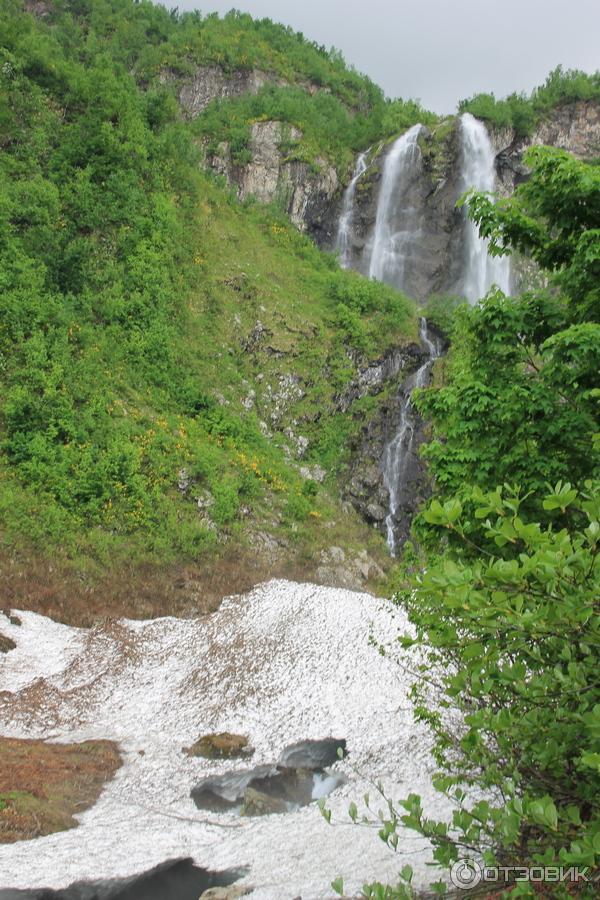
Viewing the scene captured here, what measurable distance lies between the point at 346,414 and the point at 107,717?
17.8 meters

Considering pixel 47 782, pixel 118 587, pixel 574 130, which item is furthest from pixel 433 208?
pixel 47 782

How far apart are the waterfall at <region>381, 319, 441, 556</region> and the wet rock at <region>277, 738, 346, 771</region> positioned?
13348mm

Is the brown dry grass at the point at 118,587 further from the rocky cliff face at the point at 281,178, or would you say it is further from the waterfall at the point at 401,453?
the rocky cliff face at the point at 281,178

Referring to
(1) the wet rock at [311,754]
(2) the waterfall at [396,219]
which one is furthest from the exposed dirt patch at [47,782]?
(2) the waterfall at [396,219]

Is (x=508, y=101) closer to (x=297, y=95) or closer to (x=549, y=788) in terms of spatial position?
(x=297, y=95)

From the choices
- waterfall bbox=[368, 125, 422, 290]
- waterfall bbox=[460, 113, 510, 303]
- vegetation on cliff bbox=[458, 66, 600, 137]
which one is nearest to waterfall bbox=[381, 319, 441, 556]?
waterfall bbox=[460, 113, 510, 303]

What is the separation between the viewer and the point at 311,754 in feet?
34.2

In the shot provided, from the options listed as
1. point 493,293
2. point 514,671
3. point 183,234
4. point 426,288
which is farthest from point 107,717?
point 426,288

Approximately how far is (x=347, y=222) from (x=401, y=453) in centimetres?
1826

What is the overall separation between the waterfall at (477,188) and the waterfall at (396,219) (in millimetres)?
3032

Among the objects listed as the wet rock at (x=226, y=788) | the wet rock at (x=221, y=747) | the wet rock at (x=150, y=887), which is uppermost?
the wet rock at (x=221, y=747)

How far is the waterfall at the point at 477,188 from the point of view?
35375mm

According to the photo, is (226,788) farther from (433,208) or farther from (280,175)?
(280,175)

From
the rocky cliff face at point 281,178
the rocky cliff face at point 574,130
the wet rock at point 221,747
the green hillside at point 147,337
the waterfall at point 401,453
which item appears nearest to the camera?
the wet rock at point 221,747
